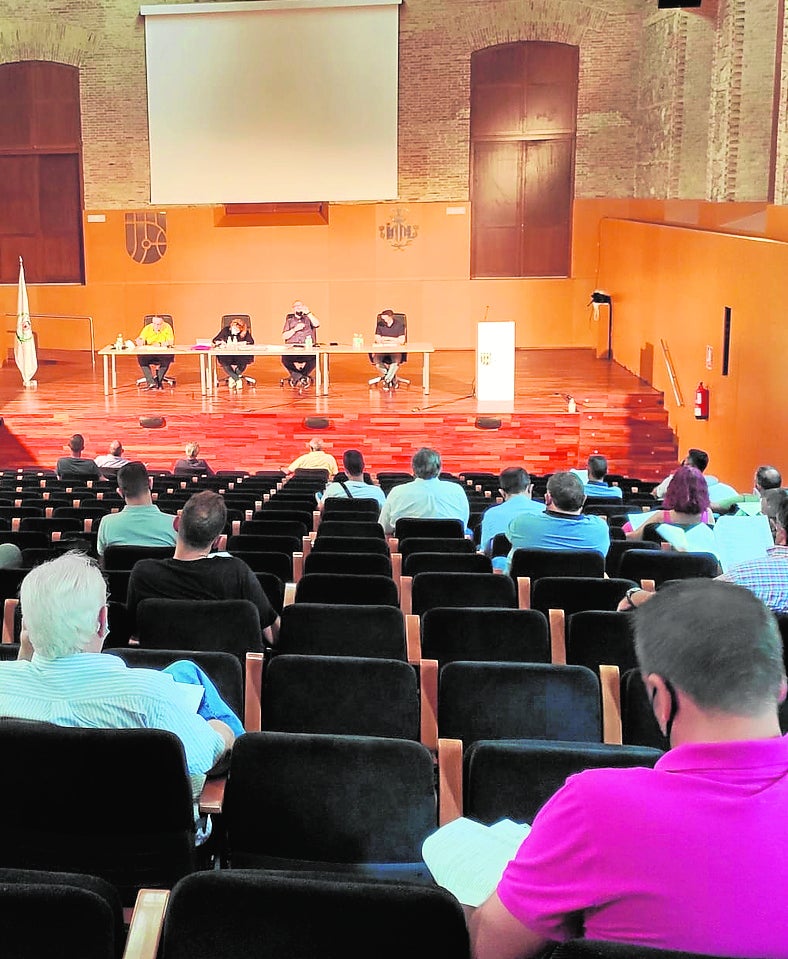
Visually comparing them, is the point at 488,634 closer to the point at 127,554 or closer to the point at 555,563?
the point at 555,563

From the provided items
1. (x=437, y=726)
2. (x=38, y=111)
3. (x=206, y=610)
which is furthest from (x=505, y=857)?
(x=38, y=111)

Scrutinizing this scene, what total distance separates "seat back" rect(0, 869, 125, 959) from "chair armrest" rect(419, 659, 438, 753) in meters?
1.56

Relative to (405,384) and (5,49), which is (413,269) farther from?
(5,49)

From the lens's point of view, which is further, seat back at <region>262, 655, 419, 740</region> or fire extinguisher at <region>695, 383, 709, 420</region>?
fire extinguisher at <region>695, 383, 709, 420</region>

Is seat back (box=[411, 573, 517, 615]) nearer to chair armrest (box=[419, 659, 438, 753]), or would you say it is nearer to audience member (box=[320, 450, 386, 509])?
chair armrest (box=[419, 659, 438, 753])

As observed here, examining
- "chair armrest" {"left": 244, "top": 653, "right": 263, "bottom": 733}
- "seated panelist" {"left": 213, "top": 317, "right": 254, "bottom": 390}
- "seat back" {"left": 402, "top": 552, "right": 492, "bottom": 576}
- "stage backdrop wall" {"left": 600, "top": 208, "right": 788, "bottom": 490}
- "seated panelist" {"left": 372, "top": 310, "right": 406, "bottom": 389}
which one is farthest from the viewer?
"seated panelist" {"left": 372, "top": 310, "right": 406, "bottom": 389}

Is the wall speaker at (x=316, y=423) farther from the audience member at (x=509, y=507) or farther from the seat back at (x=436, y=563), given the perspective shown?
the seat back at (x=436, y=563)

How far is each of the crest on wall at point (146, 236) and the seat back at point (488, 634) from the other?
15.0 m

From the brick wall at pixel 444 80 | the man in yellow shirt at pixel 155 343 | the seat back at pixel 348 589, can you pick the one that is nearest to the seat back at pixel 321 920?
the seat back at pixel 348 589

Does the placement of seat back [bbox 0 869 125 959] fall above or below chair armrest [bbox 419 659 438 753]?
above

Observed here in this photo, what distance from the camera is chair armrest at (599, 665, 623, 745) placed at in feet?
9.43

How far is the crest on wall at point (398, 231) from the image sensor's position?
17.1 metres

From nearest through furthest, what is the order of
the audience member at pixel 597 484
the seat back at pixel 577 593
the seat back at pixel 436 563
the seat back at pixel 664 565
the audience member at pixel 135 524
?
the seat back at pixel 577 593 → the seat back at pixel 664 565 → the seat back at pixel 436 563 → the audience member at pixel 135 524 → the audience member at pixel 597 484

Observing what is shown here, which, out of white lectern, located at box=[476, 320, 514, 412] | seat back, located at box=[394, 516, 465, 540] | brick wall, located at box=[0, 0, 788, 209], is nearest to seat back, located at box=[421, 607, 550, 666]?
seat back, located at box=[394, 516, 465, 540]
